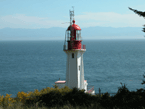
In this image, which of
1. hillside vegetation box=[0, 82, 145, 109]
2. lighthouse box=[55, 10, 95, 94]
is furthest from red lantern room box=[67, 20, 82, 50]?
hillside vegetation box=[0, 82, 145, 109]

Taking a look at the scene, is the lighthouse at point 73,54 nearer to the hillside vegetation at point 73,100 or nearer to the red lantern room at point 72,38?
the red lantern room at point 72,38

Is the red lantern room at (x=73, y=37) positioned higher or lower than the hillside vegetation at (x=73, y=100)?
higher

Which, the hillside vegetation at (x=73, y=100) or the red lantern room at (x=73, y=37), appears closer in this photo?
the hillside vegetation at (x=73, y=100)

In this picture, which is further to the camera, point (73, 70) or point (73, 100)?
point (73, 70)

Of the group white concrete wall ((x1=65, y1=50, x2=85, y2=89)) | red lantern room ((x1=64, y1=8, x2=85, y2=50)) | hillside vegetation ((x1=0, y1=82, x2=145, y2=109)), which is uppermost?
red lantern room ((x1=64, y1=8, x2=85, y2=50))

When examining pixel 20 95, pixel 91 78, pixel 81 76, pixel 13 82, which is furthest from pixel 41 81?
pixel 20 95

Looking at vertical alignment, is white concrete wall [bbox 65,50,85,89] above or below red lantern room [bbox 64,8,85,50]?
below

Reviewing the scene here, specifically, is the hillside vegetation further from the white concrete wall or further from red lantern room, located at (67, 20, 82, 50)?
red lantern room, located at (67, 20, 82, 50)

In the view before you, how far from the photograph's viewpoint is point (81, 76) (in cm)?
2191

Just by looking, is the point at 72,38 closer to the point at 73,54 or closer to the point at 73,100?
the point at 73,54

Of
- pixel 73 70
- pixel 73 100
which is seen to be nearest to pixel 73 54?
pixel 73 70

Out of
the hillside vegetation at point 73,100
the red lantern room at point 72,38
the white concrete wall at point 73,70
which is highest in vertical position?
the red lantern room at point 72,38

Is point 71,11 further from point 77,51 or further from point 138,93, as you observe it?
point 138,93

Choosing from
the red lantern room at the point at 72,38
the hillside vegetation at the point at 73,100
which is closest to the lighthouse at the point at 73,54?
the red lantern room at the point at 72,38
